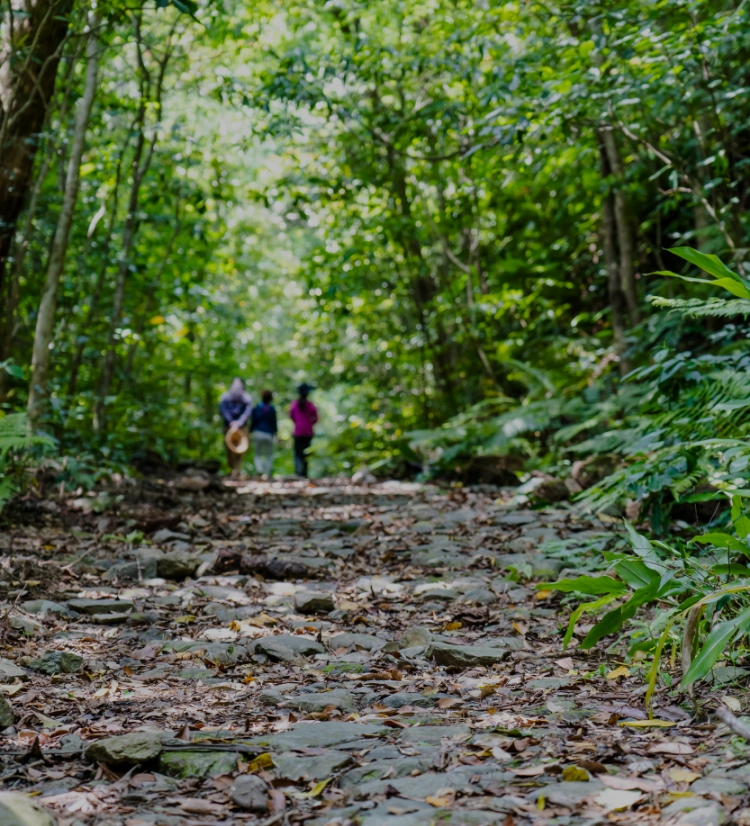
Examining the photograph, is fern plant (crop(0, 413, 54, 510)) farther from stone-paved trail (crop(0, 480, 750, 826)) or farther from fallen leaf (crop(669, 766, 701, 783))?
fallen leaf (crop(669, 766, 701, 783))

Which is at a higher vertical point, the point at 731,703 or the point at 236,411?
the point at 236,411

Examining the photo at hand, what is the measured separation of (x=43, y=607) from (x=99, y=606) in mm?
284

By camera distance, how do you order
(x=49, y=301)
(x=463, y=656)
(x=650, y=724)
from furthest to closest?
(x=49, y=301)
(x=463, y=656)
(x=650, y=724)

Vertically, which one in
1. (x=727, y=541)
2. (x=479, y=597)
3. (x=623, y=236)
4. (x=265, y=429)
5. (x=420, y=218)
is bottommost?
(x=479, y=597)

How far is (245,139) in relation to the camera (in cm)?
1073

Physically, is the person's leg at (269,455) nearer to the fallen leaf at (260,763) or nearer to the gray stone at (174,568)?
the gray stone at (174,568)

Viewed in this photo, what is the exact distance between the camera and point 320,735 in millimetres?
2572

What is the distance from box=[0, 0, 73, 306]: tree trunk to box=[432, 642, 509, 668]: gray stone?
4919mm

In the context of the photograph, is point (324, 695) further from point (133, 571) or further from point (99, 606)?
point (133, 571)

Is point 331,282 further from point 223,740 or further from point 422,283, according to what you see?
point 223,740

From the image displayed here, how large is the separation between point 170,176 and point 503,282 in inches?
214

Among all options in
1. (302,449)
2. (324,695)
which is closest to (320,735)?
(324,695)

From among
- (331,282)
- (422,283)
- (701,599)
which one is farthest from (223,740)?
(422,283)

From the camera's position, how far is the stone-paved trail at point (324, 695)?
2.06 meters
